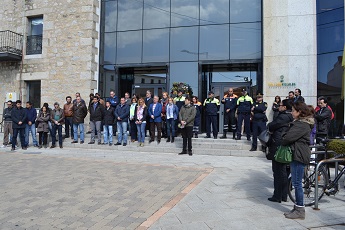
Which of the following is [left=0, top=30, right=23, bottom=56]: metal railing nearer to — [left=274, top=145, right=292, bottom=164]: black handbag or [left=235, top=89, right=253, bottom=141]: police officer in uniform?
[left=235, top=89, right=253, bottom=141]: police officer in uniform

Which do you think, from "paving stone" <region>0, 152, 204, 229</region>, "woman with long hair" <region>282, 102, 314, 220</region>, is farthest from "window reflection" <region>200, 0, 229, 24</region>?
"woman with long hair" <region>282, 102, 314, 220</region>

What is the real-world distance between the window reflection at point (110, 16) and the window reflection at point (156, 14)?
181cm

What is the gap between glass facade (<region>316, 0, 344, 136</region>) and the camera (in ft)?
39.1

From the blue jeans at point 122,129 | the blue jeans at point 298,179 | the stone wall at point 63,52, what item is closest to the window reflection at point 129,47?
the stone wall at point 63,52

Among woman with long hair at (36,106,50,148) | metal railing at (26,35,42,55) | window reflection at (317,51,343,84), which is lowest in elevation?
woman with long hair at (36,106,50,148)

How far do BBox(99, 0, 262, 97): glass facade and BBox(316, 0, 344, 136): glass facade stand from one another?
2.52 m

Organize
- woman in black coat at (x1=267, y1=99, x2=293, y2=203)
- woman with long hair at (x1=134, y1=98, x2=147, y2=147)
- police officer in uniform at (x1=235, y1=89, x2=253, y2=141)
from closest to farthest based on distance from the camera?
1. woman in black coat at (x1=267, y1=99, x2=293, y2=203)
2. police officer in uniform at (x1=235, y1=89, x2=253, y2=141)
3. woman with long hair at (x1=134, y1=98, x2=147, y2=147)

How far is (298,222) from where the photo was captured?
13.5 feet

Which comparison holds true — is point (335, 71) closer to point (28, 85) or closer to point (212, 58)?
point (212, 58)

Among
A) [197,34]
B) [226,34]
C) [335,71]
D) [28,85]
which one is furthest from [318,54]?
[28,85]

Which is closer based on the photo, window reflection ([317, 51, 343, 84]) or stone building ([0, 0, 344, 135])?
window reflection ([317, 51, 343, 84])

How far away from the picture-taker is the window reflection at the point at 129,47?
49.5ft

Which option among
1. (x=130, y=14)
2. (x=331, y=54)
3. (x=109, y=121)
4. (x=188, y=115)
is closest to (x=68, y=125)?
(x=109, y=121)

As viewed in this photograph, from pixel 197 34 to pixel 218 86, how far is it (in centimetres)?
276
